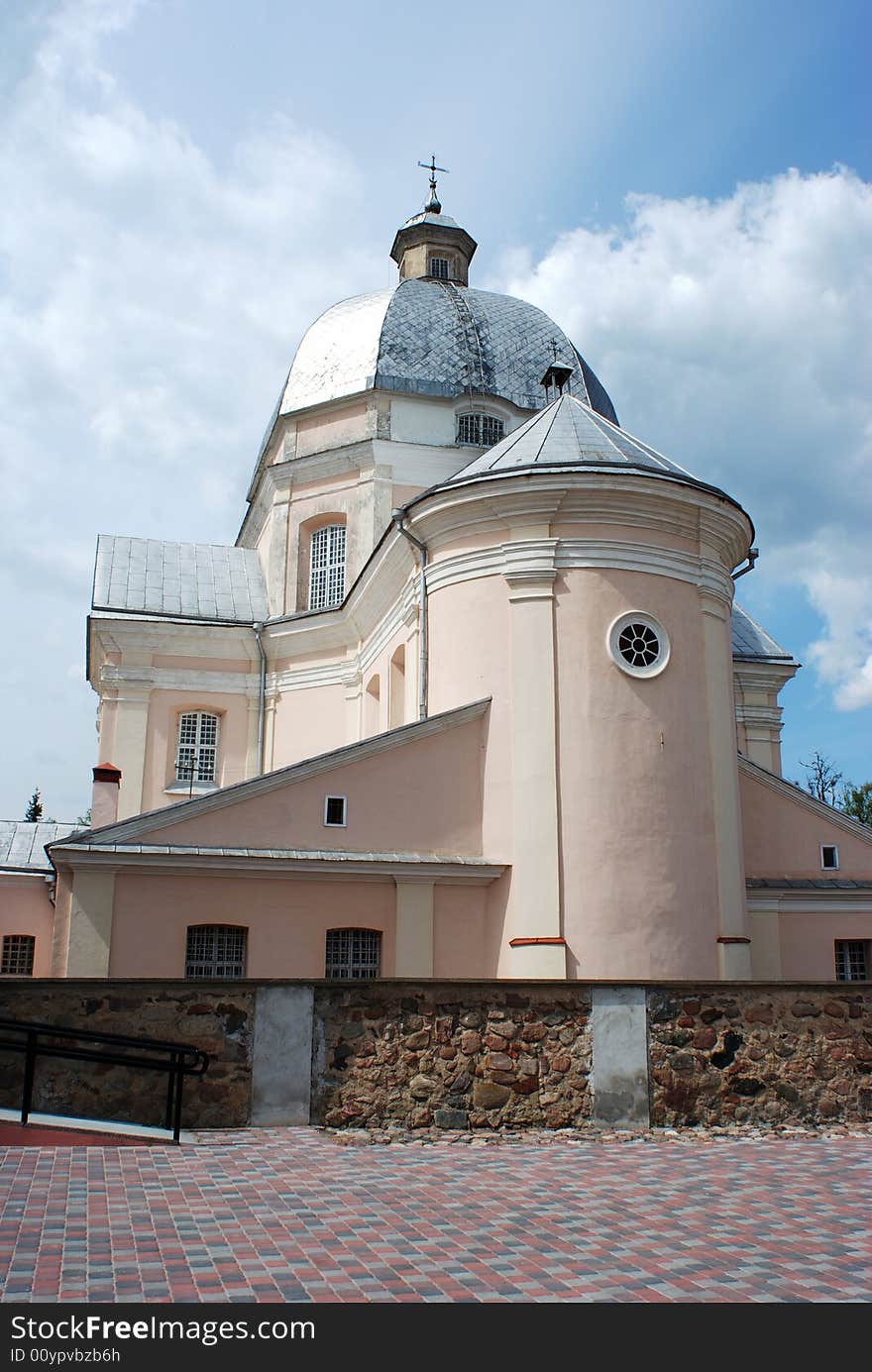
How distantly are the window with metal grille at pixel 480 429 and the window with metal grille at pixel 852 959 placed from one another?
43.4 ft

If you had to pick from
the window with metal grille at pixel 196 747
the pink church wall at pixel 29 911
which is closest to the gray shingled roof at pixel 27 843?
the pink church wall at pixel 29 911

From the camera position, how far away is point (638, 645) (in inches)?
690

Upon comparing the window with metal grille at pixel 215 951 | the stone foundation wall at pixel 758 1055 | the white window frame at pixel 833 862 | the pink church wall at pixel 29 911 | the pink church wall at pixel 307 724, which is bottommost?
the stone foundation wall at pixel 758 1055

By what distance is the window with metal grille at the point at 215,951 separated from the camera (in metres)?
16.2

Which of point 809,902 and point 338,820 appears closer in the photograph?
point 338,820

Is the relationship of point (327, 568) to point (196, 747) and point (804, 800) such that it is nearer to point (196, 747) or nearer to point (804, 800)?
point (196, 747)

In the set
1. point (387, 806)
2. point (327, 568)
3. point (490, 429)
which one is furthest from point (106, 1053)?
point (490, 429)

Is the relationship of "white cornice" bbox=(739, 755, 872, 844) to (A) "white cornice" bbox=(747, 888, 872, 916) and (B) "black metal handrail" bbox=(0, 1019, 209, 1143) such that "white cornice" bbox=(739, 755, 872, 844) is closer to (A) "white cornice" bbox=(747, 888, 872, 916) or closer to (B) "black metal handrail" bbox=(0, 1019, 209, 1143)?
(A) "white cornice" bbox=(747, 888, 872, 916)

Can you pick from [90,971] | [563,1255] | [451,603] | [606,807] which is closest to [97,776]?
[90,971]

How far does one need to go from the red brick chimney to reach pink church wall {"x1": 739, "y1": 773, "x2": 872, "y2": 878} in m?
10.5

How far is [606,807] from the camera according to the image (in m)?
16.5

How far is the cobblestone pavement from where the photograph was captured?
5492 mm

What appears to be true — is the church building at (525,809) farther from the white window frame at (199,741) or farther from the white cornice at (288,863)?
the white window frame at (199,741)

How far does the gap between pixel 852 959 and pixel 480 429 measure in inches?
549
